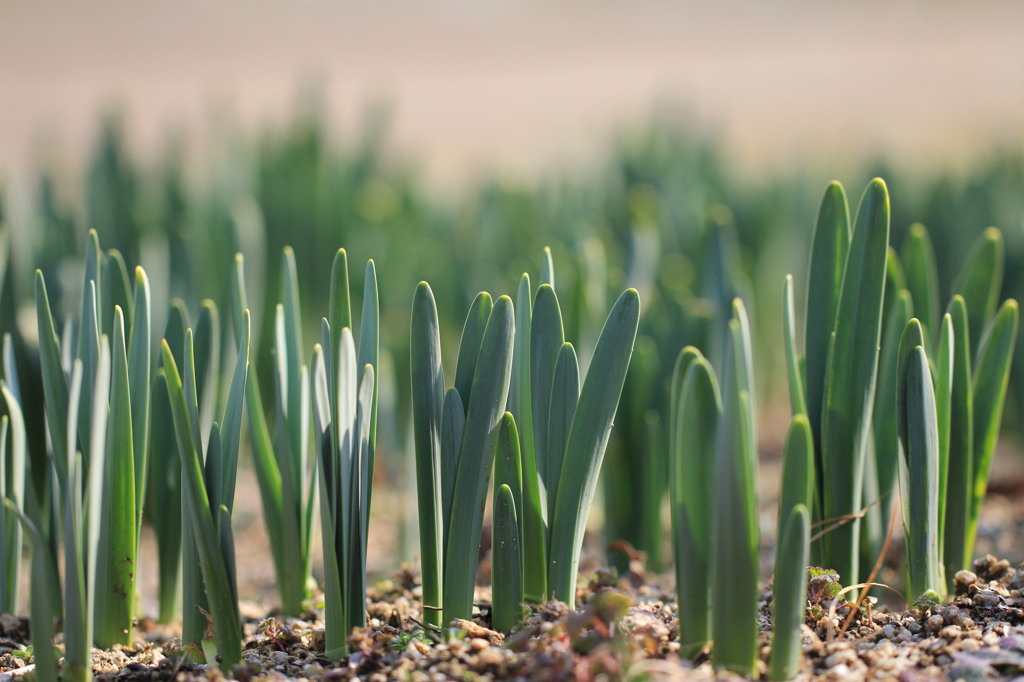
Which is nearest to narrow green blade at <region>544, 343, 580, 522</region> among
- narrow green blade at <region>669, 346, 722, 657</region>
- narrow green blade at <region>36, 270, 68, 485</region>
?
narrow green blade at <region>669, 346, 722, 657</region>

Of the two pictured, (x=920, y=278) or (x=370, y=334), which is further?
(x=920, y=278)

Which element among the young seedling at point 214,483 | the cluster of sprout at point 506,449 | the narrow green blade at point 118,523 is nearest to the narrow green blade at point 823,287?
the cluster of sprout at point 506,449

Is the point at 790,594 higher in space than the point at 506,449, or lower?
lower

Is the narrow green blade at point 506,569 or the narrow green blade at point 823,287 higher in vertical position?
the narrow green blade at point 823,287

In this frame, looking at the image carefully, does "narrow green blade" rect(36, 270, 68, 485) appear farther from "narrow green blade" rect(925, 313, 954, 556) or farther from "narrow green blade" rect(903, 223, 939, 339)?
"narrow green blade" rect(903, 223, 939, 339)

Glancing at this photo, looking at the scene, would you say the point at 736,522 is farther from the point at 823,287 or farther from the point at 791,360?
the point at 823,287

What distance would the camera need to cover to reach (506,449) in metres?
0.94

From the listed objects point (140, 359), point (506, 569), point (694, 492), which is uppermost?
point (140, 359)

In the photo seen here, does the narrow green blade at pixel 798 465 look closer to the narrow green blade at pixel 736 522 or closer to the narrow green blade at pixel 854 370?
the narrow green blade at pixel 736 522

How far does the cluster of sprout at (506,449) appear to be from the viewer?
823 mm

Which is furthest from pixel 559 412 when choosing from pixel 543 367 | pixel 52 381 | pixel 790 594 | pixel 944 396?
pixel 52 381

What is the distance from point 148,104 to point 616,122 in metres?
7.48

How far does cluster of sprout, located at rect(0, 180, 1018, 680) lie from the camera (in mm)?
823

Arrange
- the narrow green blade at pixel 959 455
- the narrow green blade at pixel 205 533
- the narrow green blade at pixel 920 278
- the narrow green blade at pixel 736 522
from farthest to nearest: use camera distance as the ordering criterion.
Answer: the narrow green blade at pixel 920 278 → the narrow green blade at pixel 959 455 → the narrow green blade at pixel 205 533 → the narrow green blade at pixel 736 522
